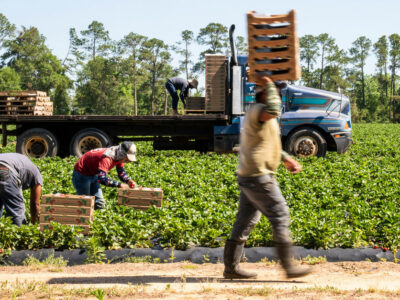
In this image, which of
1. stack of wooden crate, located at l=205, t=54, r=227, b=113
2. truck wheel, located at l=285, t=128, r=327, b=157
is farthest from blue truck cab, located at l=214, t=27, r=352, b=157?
stack of wooden crate, located at l=205, t=54, r=227, b=113

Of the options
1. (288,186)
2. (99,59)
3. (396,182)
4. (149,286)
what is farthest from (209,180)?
(99,59)

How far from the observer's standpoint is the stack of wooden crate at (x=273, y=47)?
4453mm

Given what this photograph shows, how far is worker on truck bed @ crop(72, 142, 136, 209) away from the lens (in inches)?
256

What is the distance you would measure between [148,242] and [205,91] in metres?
7.87

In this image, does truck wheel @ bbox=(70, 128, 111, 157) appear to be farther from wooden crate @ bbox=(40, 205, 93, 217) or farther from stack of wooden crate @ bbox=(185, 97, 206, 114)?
wooden crate @ bbox=(40, 205, 93, 217)

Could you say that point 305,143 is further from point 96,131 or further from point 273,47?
point 273,47

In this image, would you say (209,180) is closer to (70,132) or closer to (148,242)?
(148,242)

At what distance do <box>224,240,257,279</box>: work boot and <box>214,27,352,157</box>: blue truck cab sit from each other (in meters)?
8.79

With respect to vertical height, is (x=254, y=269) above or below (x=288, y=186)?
below

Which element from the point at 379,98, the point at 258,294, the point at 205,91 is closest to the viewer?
the point at 258,294

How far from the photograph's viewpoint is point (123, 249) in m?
5.76

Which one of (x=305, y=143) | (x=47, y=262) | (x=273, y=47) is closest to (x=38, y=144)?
(x=305, y=143)

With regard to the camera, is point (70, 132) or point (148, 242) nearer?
point (148, 242)

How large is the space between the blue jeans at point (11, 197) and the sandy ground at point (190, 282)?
93 centimetres
